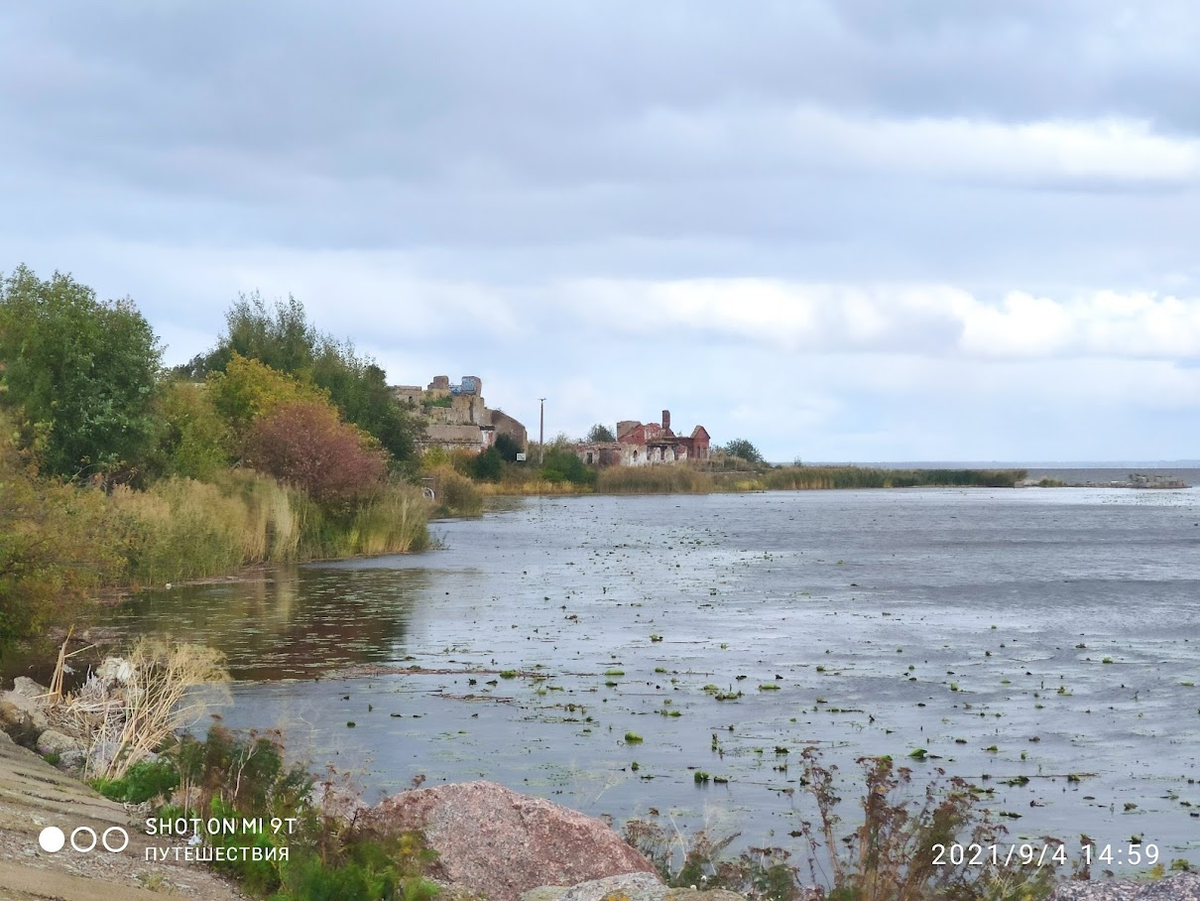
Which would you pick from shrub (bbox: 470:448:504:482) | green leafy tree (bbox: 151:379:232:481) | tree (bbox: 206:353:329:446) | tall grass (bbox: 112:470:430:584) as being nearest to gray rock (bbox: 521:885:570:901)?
tall grass (bbox: 112:470:430:584)

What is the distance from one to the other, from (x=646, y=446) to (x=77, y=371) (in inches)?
5006

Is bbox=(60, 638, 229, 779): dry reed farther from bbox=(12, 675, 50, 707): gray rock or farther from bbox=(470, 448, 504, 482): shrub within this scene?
bbox=(470, 448, 504, 482): shrub

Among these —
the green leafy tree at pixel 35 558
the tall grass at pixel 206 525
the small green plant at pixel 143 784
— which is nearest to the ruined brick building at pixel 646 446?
the tall grass at pixel 206 525

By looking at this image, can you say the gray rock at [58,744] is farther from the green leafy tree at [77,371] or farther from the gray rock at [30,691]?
the green leafy tree at [77,371]

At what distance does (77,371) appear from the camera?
1454 inches

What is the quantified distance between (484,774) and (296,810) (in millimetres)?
4119

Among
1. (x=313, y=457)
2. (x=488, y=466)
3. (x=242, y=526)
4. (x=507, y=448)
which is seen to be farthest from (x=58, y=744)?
(x=507, y=448)

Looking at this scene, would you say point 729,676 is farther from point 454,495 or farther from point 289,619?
point 454,495

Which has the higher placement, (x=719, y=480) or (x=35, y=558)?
(x=719, y=480)

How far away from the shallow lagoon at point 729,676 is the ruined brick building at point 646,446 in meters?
108

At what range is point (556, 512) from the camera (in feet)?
284

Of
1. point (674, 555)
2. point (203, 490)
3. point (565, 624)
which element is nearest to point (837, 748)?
point (565, 624)

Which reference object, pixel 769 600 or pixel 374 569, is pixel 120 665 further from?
pixel 374 569

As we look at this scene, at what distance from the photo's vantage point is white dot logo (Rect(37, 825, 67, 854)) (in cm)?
784
